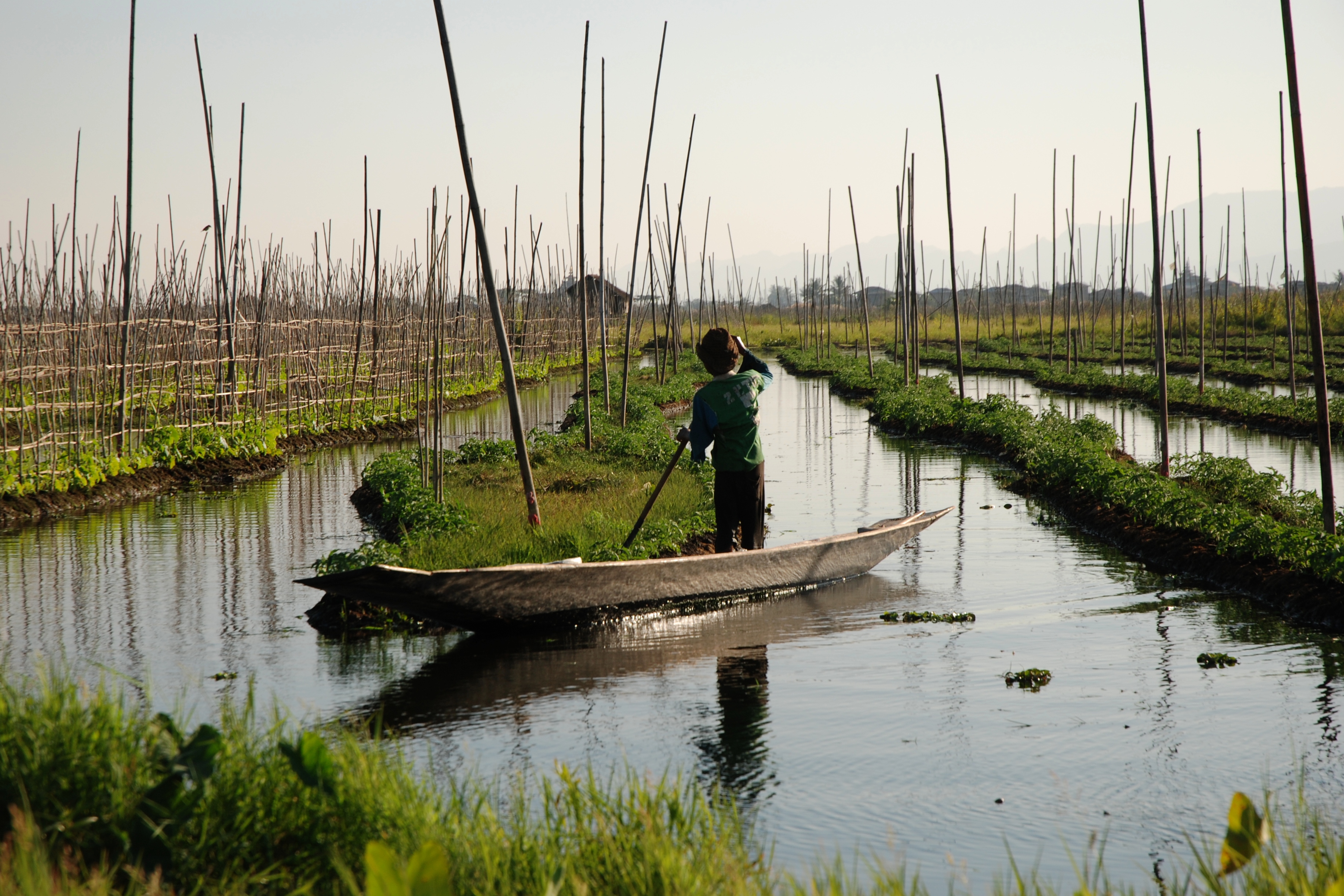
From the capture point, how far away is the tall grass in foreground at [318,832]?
305cm

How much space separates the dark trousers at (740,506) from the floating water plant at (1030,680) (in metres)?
2.62

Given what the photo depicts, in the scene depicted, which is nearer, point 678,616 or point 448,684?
point 448,684

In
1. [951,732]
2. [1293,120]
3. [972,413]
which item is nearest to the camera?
[951,732]

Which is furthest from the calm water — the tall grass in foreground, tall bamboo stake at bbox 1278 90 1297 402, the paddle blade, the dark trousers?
tall bamboo stake at bbox 1278 90 1297 402

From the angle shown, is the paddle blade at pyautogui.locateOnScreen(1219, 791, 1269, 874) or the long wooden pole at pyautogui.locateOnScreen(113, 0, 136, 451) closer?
the paddle blade at pyautogui.locateOnScreen(1219, 791, 1269, 874)

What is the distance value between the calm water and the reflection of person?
0.73 m

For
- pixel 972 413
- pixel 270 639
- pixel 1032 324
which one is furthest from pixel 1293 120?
pixel 1032 324

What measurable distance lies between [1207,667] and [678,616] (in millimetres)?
3716

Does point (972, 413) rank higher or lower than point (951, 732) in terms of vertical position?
higher

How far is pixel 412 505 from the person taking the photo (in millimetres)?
11172

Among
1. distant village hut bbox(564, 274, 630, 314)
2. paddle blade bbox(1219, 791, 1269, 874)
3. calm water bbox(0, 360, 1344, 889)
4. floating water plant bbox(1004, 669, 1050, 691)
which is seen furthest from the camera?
distant village hut bbox(564, 274, 630, 314)

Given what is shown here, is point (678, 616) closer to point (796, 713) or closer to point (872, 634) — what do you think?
point (872, 634)

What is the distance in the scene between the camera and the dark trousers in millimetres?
8805

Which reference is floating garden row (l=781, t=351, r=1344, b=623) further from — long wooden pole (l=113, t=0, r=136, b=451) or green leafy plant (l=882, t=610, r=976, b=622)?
long wooden pole (l=113, t=0, r=136, b=451)
